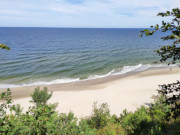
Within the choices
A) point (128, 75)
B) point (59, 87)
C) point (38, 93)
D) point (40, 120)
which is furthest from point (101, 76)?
point (40, 120)

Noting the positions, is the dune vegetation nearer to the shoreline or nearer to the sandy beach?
the sandy beach

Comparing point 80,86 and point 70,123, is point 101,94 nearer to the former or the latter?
point 80,86

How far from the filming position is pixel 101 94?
17422mm

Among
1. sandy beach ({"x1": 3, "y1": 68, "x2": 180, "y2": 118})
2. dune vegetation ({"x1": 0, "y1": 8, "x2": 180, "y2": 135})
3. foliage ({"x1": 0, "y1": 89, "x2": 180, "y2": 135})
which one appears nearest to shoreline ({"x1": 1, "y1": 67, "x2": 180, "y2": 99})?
sandy beach ({"x1": 3, "y1": 68, "x2": 180, "y2": 118})

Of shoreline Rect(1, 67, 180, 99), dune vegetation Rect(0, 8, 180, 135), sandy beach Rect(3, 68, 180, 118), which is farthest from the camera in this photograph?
shoreline Rect(1, 67, 180, 99)

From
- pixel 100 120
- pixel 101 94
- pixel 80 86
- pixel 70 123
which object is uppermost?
pixel 70 123

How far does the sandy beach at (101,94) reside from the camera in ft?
46.6

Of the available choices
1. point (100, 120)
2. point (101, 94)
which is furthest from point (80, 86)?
point (100, 120)

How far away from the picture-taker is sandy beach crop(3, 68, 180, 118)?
14.2 metres

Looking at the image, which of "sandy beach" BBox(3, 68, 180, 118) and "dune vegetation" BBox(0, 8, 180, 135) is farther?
"sandy beach" BBox(3, 68, 180, 118)

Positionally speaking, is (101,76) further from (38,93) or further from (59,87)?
(38,93)

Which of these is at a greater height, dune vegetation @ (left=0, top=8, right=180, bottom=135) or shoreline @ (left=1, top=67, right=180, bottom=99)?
dune vegetation @ (left=0, top=8, right=180, bottom=135)

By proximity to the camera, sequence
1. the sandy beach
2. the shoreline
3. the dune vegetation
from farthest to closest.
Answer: the shoreline < the sandy beach < the dune vegetation

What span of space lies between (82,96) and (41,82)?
911cm
